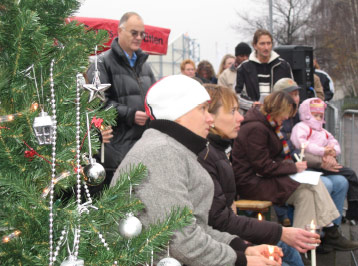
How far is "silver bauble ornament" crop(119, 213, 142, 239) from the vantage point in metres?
1.76

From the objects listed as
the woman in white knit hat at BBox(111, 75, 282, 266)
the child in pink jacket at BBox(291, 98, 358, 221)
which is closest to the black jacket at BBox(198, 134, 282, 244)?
the woman in white knit hat at BBox(111, 75, 282, 266)

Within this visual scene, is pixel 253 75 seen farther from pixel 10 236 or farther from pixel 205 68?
pixel 10 236

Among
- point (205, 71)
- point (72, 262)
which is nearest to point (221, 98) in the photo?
point (72, 262)

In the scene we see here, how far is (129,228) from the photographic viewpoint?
5.78 feet

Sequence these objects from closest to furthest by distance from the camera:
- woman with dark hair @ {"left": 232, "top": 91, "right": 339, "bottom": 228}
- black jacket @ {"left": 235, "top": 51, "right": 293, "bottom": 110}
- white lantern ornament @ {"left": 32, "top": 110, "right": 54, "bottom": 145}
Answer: white lantern ornament @ {"left": 32, "top": 110, "right": 54, "bottom": 145} < woman with dark hair @ {"left": 232, "top": 91, "right": 339, "bottom": 228} < black jacket @ {"left": 235, "top": 51, "right": 293, "bottom": 110}

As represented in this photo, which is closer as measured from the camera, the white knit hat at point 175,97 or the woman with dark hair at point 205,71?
the white knit hat at point 175,97

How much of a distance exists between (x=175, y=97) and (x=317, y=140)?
3.43 m

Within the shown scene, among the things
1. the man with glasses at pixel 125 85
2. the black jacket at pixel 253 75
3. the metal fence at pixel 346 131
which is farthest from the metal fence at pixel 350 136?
the man with glasses at pixel 125 85

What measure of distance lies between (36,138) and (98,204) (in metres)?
0.31

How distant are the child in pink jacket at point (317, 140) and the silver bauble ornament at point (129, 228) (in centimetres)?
390

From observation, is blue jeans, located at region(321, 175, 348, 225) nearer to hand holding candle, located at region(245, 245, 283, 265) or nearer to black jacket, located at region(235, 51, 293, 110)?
black jacket, located at region(235, 51, 293, 110)

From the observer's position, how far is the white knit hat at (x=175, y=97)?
2.50 m

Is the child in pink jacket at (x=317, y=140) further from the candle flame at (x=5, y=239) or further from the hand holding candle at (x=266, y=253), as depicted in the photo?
the candle flame at (x=5, y=239)

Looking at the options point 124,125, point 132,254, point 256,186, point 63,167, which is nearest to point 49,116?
point 63,167
